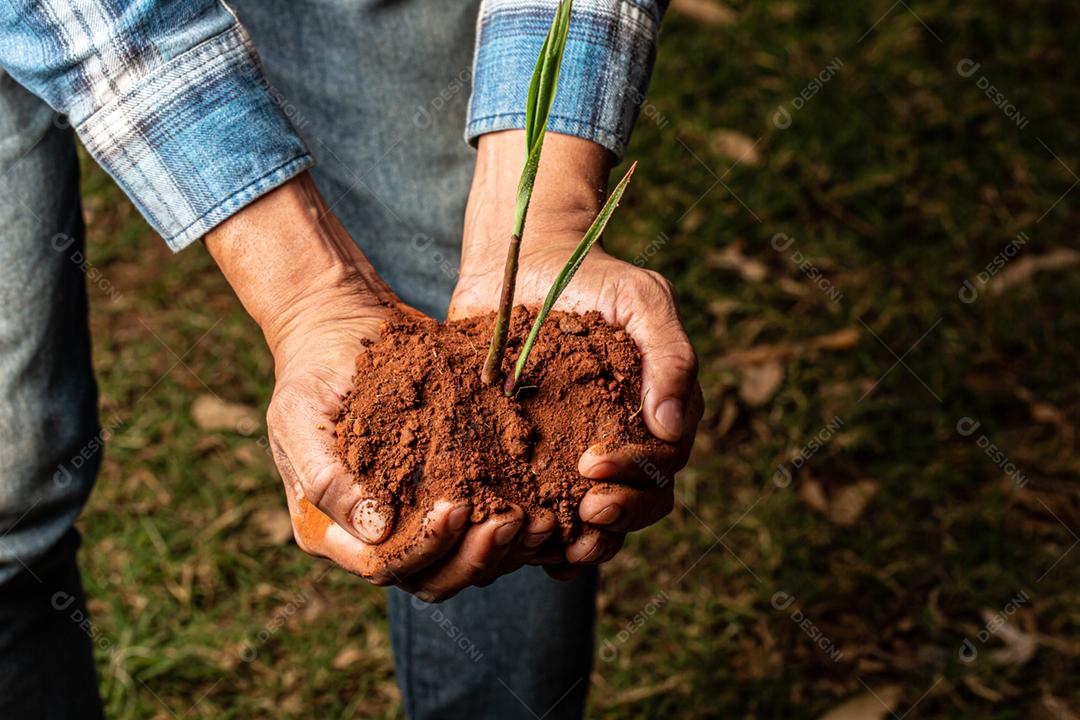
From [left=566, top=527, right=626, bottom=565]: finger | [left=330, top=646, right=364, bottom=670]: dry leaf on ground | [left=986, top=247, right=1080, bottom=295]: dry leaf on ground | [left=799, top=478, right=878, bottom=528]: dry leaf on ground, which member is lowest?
[left=330, top=646, right=364, bottom=670]: dry leaf on ground

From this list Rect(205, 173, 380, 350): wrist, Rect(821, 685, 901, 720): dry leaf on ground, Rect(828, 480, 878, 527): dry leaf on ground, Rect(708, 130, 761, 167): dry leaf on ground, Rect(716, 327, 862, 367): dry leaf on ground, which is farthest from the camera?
Rect(708, 130, 761, 167): dry leaf on ground

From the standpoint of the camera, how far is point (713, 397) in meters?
3.12

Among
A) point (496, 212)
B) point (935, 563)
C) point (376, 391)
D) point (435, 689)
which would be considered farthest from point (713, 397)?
point (376, 391)

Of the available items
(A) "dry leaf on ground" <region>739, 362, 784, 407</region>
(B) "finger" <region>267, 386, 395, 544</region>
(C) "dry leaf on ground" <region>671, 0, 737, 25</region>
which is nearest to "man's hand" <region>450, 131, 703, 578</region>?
(B) "finger" <region>267, 386, 395, 544</region>

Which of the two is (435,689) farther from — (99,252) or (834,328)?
(99,252)

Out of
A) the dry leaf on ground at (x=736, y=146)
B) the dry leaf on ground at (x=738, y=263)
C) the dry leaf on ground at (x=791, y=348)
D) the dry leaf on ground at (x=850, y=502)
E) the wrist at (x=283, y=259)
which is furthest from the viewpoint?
the dry leaf on ground at (x=736, y=146)

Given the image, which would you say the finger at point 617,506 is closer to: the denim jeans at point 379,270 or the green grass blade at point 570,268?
the green grass blade at point 570,268

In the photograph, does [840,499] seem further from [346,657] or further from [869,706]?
[346,657]

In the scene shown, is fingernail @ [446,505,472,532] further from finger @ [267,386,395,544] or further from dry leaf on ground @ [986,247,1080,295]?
dry leaf on ground @ [986,247,1080,295]

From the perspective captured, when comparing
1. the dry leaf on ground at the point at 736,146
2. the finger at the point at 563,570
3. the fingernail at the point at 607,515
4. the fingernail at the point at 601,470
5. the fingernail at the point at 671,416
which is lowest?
the dry leaf on ground at the point at 736,146

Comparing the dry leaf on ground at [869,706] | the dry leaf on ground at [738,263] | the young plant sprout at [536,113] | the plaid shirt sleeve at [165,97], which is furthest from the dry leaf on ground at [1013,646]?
the plaid shirt sleeve at [165,97]

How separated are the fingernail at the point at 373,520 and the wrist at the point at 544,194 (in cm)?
39

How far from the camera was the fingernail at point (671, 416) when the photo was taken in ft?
4.27

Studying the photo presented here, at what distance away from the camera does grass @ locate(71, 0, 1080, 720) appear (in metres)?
2.55
